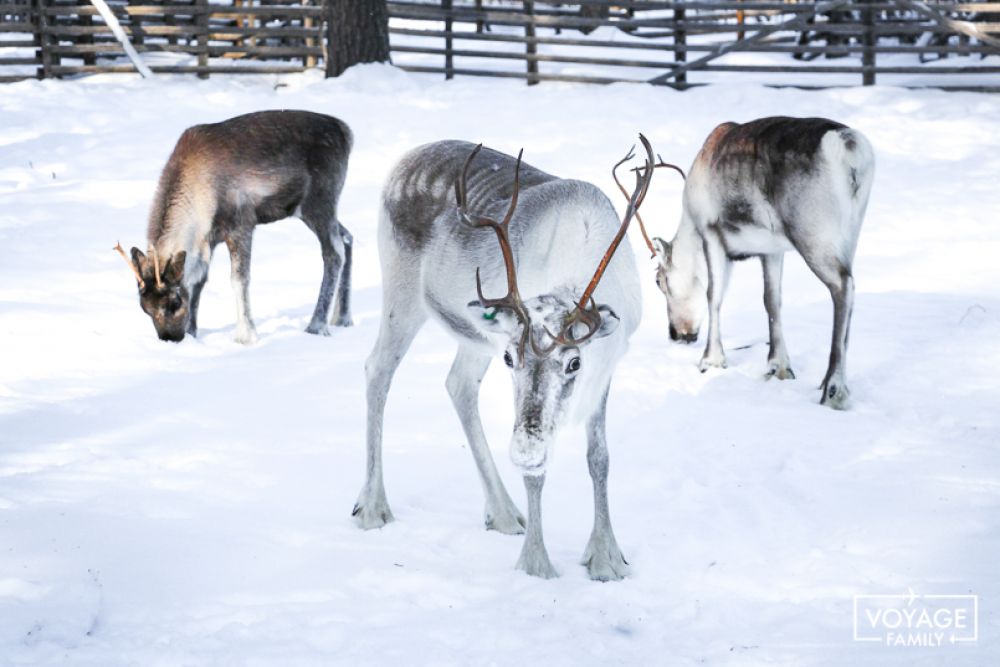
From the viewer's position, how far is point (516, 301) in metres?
3.71

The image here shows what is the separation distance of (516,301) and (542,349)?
0.19 m

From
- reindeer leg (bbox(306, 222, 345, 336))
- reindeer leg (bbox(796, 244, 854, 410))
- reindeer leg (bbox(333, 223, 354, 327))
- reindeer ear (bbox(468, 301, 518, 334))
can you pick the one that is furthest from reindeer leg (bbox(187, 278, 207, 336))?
reindeer ear (bbox(468, 301, 518, 334))

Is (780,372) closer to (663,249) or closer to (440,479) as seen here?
(663,249)

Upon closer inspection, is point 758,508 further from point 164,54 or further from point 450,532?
point 164,54

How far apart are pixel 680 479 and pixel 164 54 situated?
17.8 meters

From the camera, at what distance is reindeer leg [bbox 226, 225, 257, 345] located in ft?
24.7

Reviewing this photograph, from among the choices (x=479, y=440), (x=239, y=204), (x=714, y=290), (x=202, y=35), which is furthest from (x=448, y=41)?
(x=479, y=440)

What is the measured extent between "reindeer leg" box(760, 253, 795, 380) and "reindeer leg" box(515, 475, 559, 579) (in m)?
3.19

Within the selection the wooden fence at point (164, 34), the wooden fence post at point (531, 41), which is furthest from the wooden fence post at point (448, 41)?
the wooden fence at point (164, 34)

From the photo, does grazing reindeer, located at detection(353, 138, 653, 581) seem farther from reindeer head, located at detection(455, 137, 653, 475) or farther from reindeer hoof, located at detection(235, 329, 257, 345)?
reindeer hoof, located at detection(235, 329, 257, 345)

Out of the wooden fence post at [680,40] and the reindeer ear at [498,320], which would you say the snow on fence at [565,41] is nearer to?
the wooden fence post at [680,40]

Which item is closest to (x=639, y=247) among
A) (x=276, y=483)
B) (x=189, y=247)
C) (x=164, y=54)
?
(x=189, y=247)

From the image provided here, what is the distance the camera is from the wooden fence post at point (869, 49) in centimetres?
1574

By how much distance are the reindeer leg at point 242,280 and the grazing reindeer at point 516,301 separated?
9.45 feet
